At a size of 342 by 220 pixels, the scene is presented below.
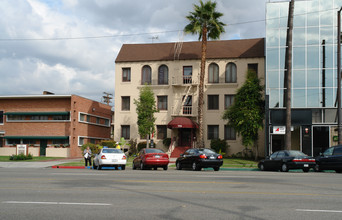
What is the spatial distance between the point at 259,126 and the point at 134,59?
1635 cm

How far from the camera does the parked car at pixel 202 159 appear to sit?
2431 centimetres

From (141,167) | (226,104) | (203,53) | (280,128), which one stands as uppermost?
(203,53)

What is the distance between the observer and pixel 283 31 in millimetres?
35125

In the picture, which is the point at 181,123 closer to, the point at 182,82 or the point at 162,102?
the point at 162,102

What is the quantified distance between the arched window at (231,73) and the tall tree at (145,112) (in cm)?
820

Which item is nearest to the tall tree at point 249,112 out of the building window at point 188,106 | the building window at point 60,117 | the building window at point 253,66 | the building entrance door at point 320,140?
the building window at point 253,66

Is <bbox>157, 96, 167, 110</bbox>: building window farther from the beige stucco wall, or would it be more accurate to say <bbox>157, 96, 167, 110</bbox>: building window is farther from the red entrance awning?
the red entrance awning

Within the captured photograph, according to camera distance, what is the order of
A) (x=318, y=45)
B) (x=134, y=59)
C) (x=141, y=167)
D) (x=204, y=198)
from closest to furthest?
(x=204, y=198) < (x=141, y=167) < (x=318, y=45) < (x=134, y=59)

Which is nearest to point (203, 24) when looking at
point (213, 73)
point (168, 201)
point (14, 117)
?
point (213, 73)

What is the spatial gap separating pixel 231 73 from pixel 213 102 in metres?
3.56

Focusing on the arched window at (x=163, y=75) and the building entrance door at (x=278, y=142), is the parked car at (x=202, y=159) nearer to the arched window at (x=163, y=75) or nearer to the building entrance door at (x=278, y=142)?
the building entrance door at (x=278, y=142)

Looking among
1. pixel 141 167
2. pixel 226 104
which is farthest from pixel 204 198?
pixel 226 104

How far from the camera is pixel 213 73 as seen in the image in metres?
42.6

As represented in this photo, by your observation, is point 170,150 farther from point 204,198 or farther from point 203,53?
point 204,198
